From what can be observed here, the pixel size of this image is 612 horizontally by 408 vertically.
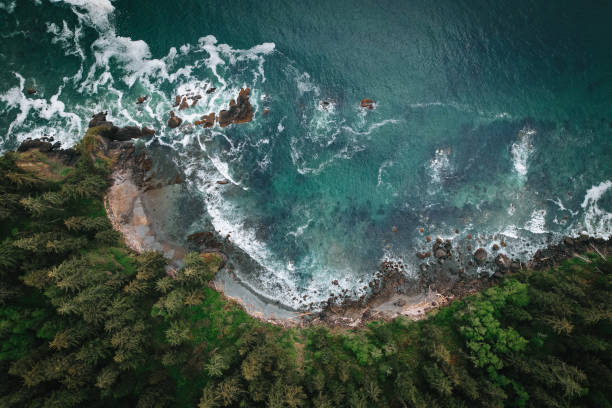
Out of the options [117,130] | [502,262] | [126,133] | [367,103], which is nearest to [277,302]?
[502,262]

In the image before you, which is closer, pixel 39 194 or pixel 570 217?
pixel 39 194

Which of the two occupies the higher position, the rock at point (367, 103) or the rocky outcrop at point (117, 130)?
the rock at point (367, 103)

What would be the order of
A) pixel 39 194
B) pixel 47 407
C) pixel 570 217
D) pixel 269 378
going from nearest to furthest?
pixel 47 407
pixel 269 378
pixel 39 194
pixel 570 217

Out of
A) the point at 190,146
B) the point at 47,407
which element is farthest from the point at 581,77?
the point at 47,407

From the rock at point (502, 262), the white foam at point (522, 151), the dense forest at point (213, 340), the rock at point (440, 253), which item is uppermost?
the white foam at point (522, 151)

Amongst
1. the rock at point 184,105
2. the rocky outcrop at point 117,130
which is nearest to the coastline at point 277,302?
the rocky outcrop at point 117,130

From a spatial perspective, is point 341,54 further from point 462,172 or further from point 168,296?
point 168,296

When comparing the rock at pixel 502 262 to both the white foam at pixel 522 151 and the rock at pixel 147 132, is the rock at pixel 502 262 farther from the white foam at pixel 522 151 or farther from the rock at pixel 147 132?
the rock at pixel 147 132

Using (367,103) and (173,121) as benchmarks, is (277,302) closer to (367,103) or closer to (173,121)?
(173,121)
